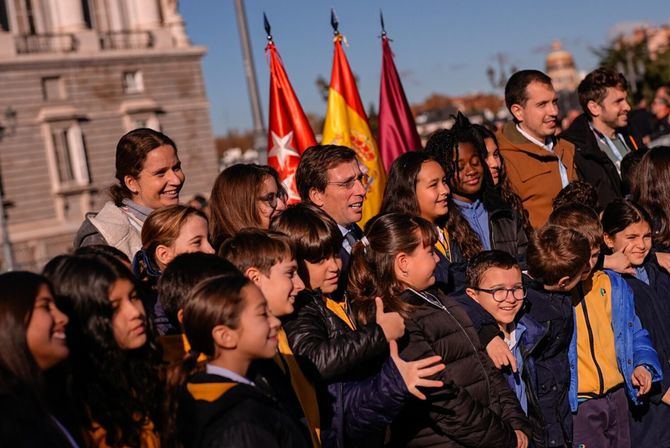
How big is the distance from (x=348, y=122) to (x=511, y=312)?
3.95 meters

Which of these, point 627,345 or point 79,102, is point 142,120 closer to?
point 79,102

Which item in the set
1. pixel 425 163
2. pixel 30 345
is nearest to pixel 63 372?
pixel 30 345

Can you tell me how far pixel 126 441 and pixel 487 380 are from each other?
179 centimetres

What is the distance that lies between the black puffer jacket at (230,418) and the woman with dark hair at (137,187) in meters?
1.77

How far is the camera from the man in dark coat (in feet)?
22.4

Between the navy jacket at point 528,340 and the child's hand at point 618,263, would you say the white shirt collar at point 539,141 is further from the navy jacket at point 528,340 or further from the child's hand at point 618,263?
the navy jacket at point 528,340

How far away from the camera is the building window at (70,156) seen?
113ft

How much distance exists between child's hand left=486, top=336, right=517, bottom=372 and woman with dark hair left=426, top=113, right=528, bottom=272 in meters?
1.08

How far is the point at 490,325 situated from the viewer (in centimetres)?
466

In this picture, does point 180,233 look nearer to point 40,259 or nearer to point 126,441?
point 126,441

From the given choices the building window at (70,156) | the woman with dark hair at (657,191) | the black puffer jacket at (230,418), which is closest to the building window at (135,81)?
the building window at (70,156)

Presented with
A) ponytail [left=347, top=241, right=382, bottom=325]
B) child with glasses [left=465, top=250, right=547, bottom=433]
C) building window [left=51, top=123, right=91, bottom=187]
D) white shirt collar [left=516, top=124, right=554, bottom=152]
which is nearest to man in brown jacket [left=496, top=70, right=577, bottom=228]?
white shirt collar [left=516, top=124, right=554, bottom=152]

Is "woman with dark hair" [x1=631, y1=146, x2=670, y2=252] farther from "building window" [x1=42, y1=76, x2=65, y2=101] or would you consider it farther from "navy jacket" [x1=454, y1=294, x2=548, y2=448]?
"building window" [x1=42, y1=76, x2=65, y2=101]

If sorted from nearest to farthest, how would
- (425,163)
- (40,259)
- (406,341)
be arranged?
(406,341) < (425,163) < (40,259)
